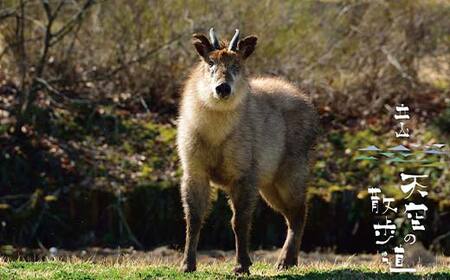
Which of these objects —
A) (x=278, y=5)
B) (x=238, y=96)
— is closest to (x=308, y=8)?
(x=278, y=5)

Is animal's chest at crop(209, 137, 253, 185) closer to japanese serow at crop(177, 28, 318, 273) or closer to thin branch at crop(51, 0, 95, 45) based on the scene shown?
japanese serow at crop(177, 28, 318, 273)

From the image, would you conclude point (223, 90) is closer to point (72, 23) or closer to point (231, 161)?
point (231, 161)

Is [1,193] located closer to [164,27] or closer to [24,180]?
[24,180]

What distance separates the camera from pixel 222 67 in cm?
788

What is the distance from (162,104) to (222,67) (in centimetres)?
732

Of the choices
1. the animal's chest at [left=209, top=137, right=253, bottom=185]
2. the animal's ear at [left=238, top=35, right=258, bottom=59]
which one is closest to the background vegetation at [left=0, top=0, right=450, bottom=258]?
the animal's chest at [left=209, top=137, right=253, bottom=185]

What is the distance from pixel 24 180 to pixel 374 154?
4871 millimetres

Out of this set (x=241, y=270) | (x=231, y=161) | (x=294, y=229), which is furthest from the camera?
(x=294, y=229)

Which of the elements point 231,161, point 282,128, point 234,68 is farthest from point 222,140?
point 282,128

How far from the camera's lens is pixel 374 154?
13.8 meters

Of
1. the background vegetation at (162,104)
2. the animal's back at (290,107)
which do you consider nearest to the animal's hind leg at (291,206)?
the animal's back at (290,107)

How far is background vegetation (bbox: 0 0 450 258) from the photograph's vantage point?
1276 centimetres

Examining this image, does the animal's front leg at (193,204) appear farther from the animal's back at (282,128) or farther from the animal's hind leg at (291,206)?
the animal's hind leg at (291,206)

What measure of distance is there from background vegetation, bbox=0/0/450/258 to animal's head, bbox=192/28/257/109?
4.70 m
